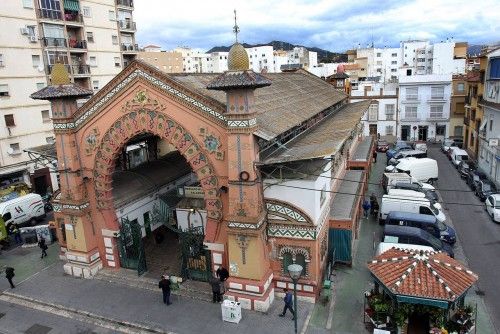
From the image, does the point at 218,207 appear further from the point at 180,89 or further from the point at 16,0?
the point at 16,0

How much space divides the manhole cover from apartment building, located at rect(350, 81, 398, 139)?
4405cm

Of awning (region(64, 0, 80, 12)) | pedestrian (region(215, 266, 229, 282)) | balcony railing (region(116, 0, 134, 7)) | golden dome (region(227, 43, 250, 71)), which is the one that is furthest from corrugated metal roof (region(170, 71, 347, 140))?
balcony railing (region(116, 0, 134, 7))

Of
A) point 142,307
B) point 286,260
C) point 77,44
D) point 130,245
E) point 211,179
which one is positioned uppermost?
point 77,44

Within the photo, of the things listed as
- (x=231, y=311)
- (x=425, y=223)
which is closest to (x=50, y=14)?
(x=231, y=311)

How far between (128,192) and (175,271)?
516cm

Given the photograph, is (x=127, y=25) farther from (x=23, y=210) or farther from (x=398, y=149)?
(x=398, y=149)

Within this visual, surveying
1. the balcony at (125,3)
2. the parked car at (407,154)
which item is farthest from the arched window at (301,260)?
the balcony at (125,3)

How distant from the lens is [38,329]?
17547mm

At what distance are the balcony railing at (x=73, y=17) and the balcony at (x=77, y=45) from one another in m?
1.93

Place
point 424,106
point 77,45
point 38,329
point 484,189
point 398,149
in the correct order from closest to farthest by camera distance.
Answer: point 38,329 → point 484,189 → point 77,45 → point 398,149 → point 424,106

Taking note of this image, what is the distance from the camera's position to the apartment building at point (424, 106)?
51156 millimetres

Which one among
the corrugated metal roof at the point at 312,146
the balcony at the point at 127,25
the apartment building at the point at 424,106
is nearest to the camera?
the corrugated metal roof at the point at 312,146

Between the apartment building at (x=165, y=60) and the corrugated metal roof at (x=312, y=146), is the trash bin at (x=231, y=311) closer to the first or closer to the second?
the corrugated metal roof at (x=312, y=146)

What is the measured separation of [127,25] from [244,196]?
130 ft
